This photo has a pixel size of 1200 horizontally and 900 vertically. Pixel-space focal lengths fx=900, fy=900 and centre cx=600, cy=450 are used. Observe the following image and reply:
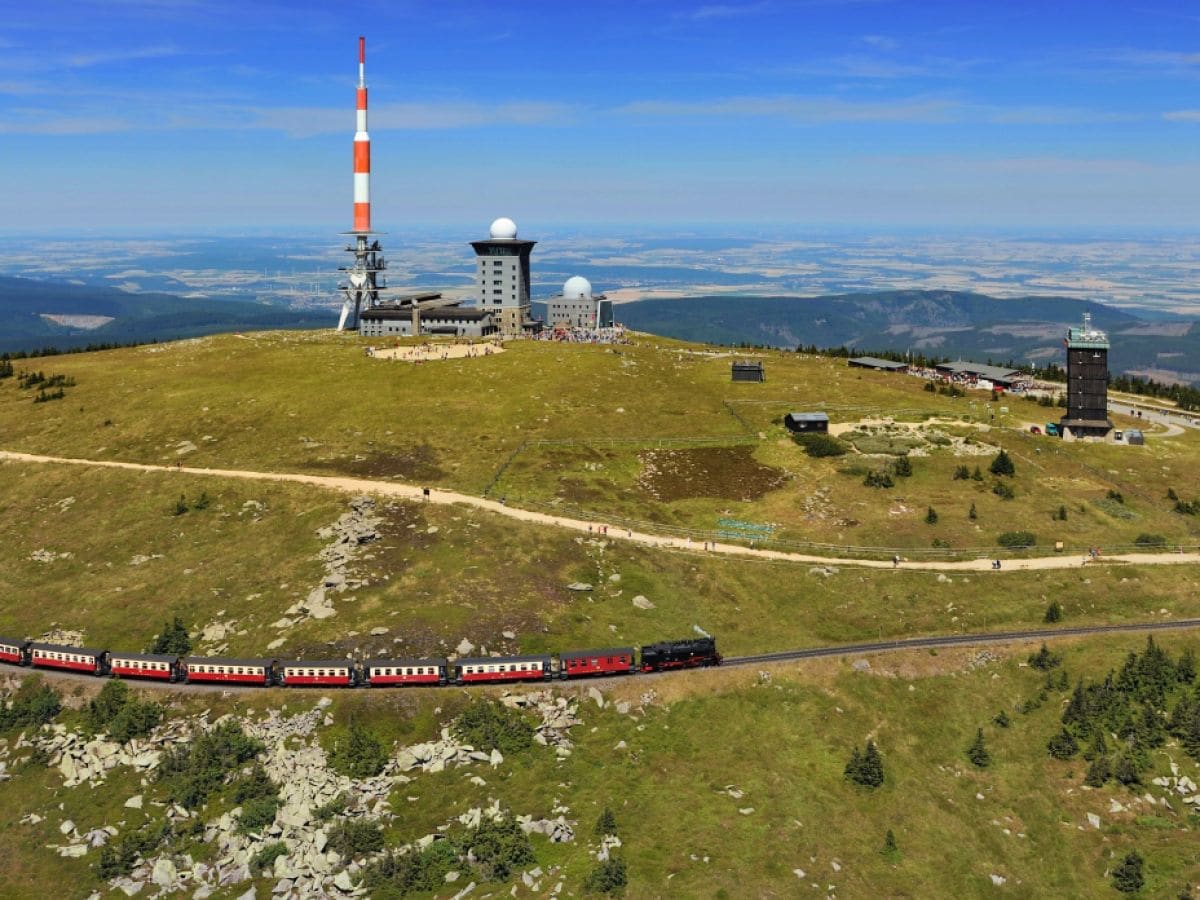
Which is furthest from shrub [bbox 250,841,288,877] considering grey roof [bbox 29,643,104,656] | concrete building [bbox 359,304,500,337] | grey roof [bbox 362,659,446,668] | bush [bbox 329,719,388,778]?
concrete building [bbox 359,304,500,337]

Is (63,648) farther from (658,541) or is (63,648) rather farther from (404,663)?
(658,541)

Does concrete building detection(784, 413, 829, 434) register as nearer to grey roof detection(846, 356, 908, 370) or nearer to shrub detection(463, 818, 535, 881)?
grey roof detection(846, 356, 908, 370)

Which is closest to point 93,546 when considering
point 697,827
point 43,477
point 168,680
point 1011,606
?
point 43,477

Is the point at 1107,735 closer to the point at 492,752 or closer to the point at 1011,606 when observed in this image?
the point at 1011,606

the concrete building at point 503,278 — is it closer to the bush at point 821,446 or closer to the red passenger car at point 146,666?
the bush at point 821,446

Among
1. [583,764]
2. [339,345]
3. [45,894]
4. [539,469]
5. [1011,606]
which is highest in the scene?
[339,345]

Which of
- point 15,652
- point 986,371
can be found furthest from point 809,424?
point 15,652
